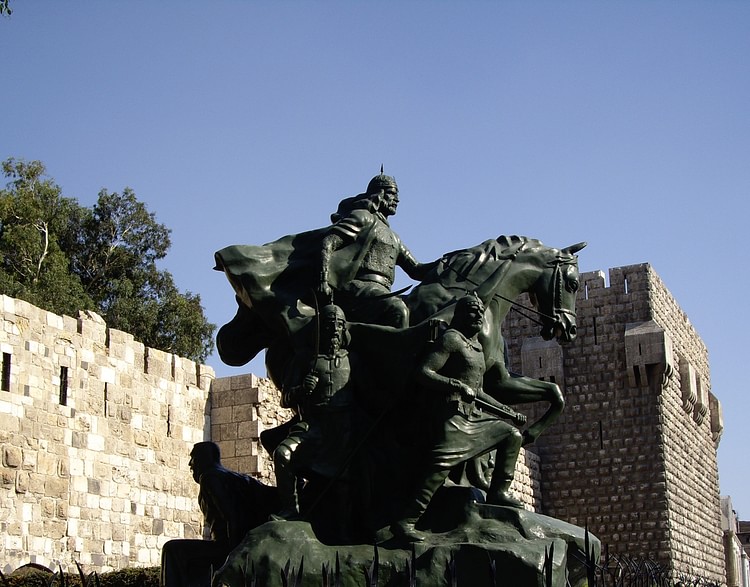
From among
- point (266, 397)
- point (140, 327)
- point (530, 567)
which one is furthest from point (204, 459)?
point (140, 327)

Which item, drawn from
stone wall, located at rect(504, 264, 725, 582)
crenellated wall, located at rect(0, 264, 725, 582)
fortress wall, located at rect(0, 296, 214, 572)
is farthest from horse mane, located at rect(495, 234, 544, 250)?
stone wall, located at rect(504, 264, 725, 582)

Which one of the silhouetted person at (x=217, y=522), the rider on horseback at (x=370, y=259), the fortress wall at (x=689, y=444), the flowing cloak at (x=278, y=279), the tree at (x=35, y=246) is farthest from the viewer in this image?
the fortress wall at (x=689, y=444)

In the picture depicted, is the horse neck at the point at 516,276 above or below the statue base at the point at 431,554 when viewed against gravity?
above

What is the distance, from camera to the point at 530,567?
7301 mm

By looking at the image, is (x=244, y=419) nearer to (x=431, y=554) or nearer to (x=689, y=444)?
(x=431, y=554)

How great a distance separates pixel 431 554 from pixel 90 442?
42.3 feet

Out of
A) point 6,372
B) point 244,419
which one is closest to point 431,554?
point 6,372

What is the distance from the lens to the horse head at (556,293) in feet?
29.5

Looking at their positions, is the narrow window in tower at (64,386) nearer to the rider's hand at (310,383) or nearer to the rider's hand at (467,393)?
the rider's hand at (310,383)

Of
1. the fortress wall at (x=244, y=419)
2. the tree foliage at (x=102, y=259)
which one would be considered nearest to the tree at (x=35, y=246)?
the tree foliage at (x=102, y=259)

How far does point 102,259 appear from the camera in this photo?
34.1 meters

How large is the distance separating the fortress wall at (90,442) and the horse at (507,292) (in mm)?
10373

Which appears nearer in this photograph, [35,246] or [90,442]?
[90,442]

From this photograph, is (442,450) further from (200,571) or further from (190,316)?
(190,316)
